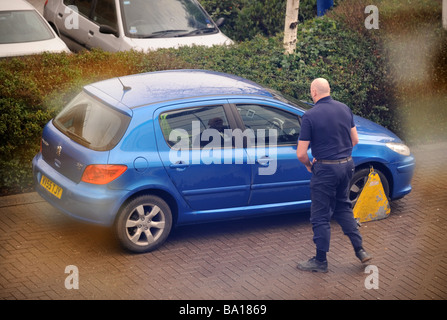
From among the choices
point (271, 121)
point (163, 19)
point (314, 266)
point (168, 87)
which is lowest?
point (314, 266)

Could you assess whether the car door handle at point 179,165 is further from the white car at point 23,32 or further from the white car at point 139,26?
the white car at point 23,32

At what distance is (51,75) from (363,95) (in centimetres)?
462

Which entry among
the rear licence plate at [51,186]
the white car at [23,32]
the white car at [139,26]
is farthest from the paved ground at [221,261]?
the white car at [139,26]

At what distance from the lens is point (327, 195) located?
7.13 metres

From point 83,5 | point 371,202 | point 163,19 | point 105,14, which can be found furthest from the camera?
point 83,5

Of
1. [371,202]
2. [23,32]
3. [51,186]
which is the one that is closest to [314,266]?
[371,202]

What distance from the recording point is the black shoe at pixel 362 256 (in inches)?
289

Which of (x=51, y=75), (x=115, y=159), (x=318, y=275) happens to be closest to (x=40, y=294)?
(x=115, y=159)

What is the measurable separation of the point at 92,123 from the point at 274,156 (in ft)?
6.46

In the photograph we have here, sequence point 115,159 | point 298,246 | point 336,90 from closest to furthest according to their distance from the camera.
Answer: point 115,159
point 298,246
point 336,90

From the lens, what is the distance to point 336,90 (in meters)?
10.9

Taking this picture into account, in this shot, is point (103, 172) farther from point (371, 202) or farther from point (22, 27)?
point (22, 27)
